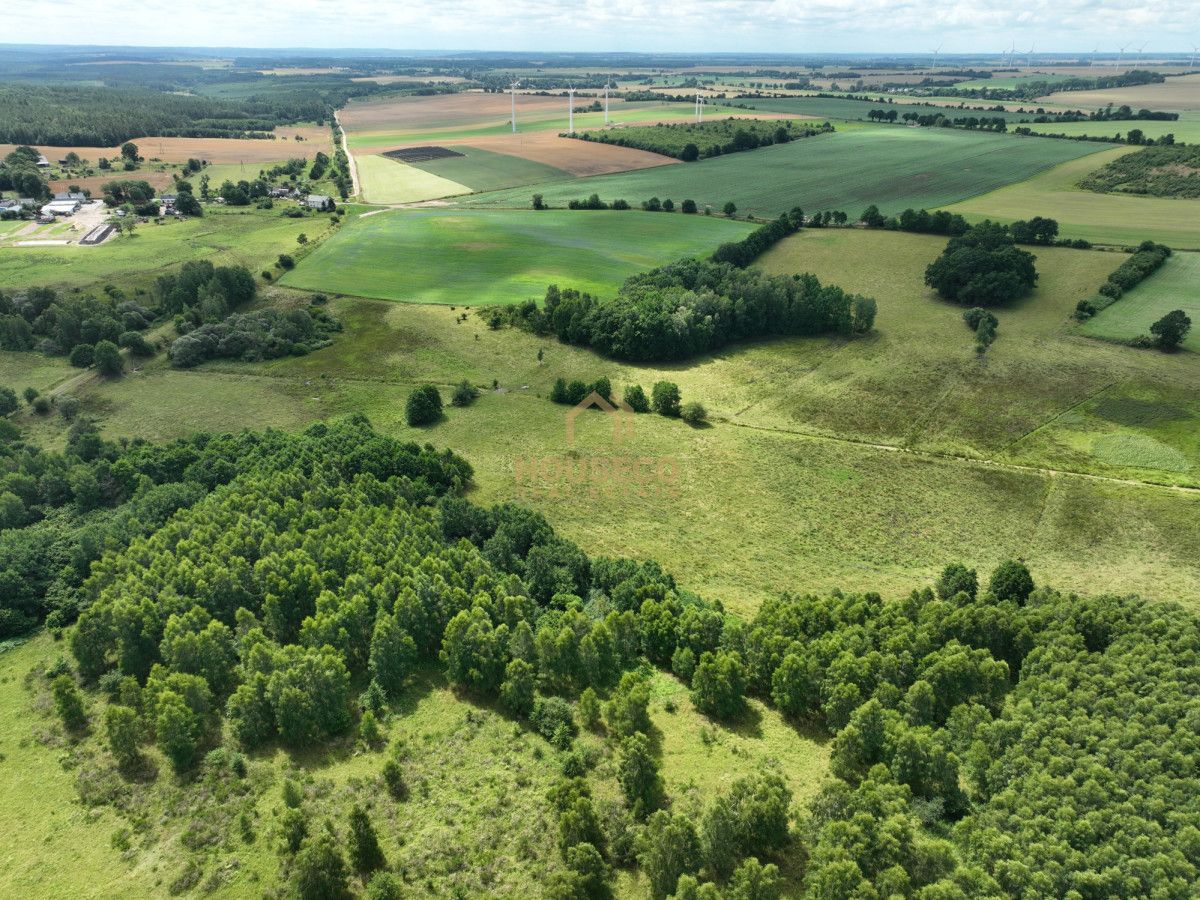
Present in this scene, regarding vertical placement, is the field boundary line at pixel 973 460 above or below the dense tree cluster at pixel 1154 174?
below

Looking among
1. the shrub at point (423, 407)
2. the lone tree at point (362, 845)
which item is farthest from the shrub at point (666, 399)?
the lone tree at point (362, 845)

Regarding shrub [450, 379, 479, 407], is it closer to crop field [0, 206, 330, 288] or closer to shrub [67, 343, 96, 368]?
shrub [67, 343, 96, 368]

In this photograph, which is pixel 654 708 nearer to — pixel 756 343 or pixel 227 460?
pixel 227 460

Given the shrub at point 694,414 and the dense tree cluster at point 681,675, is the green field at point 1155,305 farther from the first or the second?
the dense tree cluster at point 681,675

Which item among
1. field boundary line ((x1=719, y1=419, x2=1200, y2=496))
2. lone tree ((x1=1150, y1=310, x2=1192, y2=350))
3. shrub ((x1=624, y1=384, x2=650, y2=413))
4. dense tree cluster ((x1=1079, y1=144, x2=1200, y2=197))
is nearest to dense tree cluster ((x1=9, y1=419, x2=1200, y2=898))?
field boundary line ((x1=719, y1=419, x2=1200, y2=496))

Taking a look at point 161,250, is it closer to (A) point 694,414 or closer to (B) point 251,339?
(B) point 251,339

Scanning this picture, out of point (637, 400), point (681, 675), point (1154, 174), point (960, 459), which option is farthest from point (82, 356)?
point (1154, 174)
